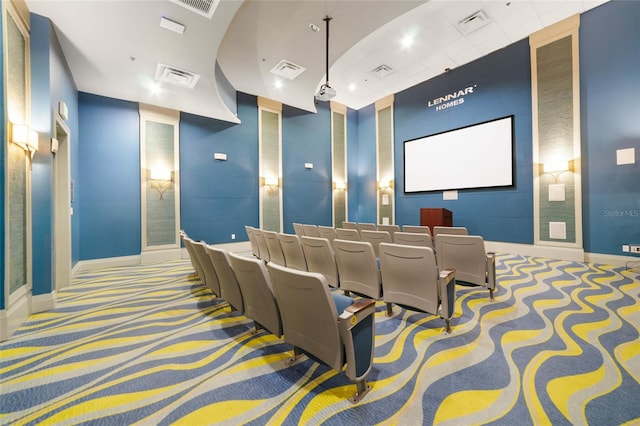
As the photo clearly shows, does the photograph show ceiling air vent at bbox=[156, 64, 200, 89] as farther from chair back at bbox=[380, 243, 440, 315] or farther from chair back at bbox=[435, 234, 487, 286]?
chair back at bbox=[435, 234, 487, 286]

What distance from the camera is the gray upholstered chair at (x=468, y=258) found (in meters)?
2.79

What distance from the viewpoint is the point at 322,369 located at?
1786 millimetres

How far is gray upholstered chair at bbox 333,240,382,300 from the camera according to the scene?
2564 mm

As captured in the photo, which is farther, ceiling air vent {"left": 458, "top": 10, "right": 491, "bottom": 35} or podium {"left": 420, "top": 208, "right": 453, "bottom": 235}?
podium {"left": 420, "top": 208, "right": 453, "bottom": 235}

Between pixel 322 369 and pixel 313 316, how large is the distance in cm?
55

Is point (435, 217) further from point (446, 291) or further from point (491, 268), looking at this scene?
point (446, 291)

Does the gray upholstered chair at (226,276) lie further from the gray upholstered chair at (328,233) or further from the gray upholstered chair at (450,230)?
the gray upholstered chair at (450,230)

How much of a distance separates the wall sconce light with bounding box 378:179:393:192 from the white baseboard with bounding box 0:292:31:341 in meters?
8.11

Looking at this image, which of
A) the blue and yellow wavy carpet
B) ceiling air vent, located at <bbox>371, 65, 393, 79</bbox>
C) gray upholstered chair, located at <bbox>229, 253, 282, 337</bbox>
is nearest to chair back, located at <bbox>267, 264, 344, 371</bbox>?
gray upholstered chair, located at <bbox>229, 253, 282, 337</bbox>

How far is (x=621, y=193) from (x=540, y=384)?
5.31m

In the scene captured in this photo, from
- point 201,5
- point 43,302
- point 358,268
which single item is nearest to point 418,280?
point 358,268

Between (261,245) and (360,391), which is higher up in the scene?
(261,245)

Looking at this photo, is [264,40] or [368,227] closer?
[264,40]

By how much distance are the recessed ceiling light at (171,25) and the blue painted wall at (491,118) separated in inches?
255
